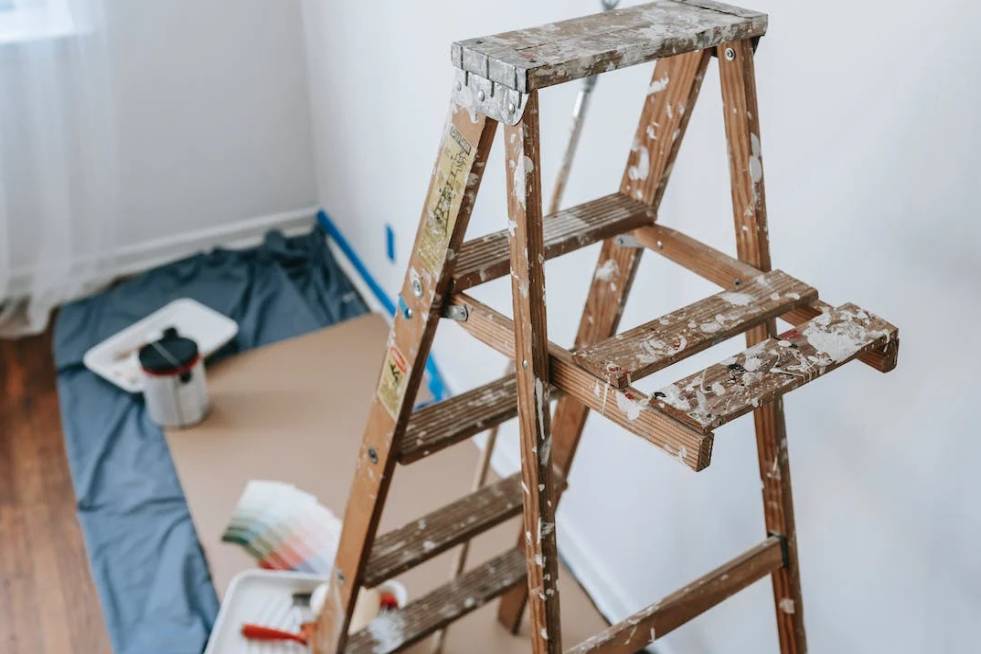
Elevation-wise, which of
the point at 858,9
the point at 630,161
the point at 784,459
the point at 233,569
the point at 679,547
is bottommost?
the point at 233,569

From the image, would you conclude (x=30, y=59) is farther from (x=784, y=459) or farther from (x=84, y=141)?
(x=784, y=459)

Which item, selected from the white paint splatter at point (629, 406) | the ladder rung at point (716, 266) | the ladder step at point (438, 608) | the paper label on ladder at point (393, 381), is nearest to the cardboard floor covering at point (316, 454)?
the ladder step at point (438, 608)

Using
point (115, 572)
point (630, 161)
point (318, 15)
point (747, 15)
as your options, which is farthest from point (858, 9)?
point (318, 15)

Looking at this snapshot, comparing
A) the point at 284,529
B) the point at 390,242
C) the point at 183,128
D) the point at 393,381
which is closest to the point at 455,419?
the point at 393,381

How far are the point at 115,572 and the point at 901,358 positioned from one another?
1760 mm

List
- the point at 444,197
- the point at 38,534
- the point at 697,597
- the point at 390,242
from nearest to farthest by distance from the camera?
1. the point at 444,197
2. the point at 697,597
3. the point at 38,534
4. the point at 390,242

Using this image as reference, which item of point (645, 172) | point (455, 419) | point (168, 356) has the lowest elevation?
point (168, 356)

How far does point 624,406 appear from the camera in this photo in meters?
0.91

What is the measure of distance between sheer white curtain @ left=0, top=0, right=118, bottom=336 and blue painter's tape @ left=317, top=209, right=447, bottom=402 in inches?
28.5

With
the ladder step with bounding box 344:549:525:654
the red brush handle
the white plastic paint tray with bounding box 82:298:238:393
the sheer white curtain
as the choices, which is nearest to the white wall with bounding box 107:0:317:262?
the sheer white curtain

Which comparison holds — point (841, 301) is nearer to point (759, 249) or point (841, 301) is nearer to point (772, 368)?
point (759, 249)

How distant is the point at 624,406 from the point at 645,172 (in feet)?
1.37

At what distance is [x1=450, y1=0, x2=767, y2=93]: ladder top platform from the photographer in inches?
34.0

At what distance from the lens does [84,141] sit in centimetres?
276
